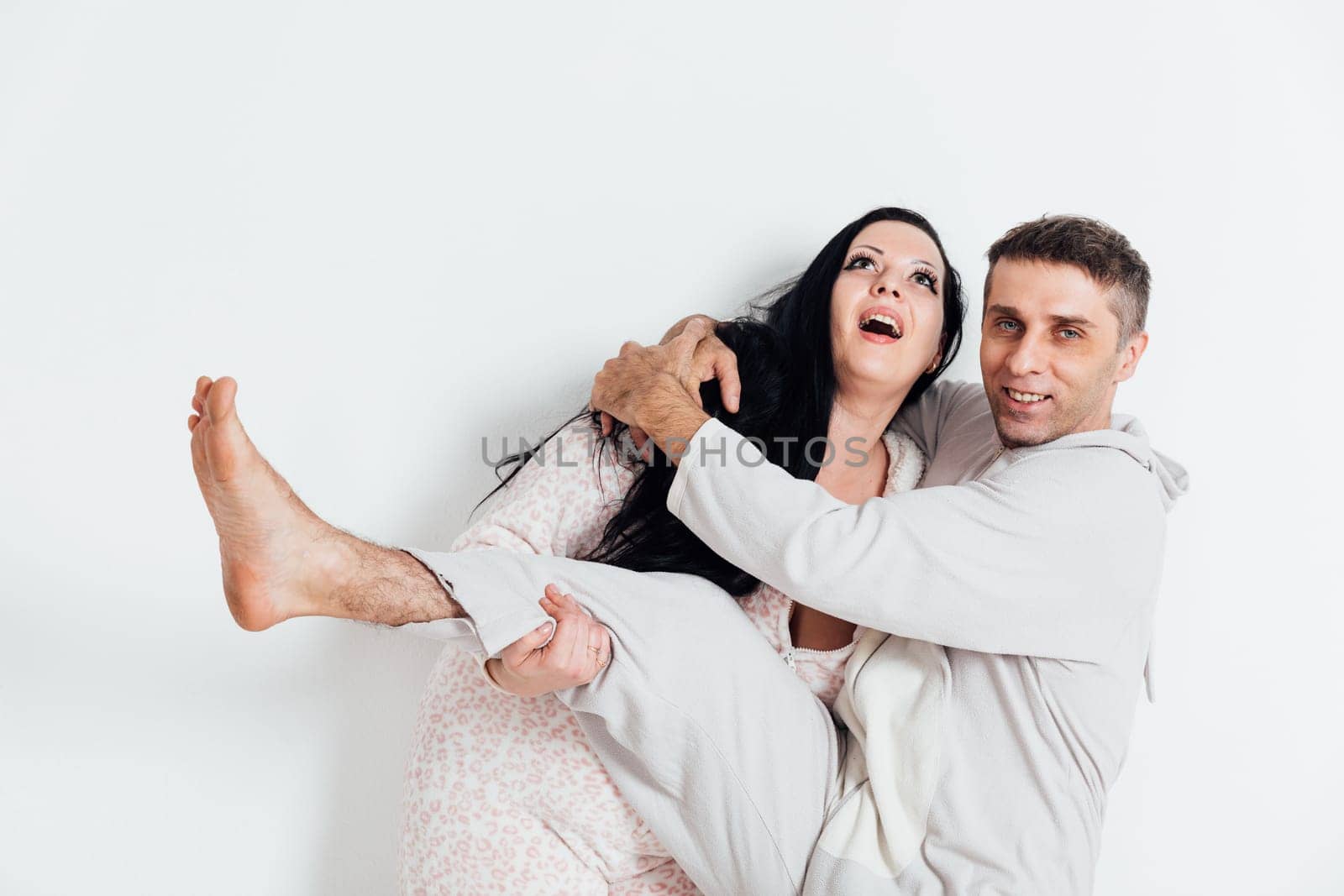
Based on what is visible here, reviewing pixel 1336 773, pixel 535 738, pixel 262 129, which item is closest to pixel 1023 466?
pixel 535 738

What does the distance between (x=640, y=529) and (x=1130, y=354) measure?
83cm

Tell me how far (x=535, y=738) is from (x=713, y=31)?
1336 mm

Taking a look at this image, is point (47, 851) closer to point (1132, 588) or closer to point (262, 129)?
point (262, 129)

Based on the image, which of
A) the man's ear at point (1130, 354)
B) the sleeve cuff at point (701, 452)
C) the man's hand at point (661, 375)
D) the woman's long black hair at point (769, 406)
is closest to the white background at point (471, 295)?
the woman's long black hair at point (769, 406)

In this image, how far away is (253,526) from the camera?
4.01 ft

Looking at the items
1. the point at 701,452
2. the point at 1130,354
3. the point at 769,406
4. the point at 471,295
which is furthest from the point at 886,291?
the point at 471,295

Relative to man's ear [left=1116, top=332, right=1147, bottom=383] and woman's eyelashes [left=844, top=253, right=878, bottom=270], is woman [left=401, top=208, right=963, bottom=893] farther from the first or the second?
man's ear [left=1116, top=332, right=1147, bottom=383]

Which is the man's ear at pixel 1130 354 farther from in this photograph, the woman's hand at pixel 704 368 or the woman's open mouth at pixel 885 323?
the woman's hand at pixel 704 368

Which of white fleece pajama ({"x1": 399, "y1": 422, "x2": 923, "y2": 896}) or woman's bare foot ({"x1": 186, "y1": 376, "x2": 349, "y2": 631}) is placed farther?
white fleece pajama ({"x1": 399, "y1": 422, "x2": 923, "y2": 896})

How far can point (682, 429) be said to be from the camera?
5.06 ft

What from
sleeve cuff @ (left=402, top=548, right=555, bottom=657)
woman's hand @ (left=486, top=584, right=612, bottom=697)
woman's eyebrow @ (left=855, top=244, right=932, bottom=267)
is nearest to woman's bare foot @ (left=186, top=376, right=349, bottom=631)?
sleeve cuff @ (left=402, top=548, right=555, bottom=657)

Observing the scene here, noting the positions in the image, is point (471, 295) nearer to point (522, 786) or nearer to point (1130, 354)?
point (522, 786)

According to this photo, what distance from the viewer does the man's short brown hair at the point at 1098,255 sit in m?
1.58

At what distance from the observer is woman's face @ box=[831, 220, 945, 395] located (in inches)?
70.8
